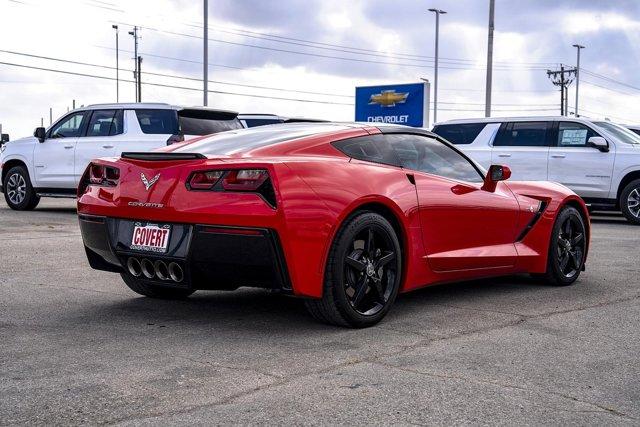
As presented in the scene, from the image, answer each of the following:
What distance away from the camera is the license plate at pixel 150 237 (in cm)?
516

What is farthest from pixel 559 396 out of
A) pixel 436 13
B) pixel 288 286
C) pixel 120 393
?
pixel 436 13

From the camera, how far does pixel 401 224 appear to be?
→ 5.63m

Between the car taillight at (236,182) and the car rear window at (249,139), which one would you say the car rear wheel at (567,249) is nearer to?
the car rear window at (249,139)

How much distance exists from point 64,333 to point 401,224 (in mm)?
2162

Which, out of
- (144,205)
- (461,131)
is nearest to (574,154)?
(461,131)

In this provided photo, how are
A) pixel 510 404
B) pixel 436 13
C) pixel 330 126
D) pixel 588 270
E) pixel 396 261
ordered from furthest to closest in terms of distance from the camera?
pixel 436 13
pixel 588 270
pixel 330 126
pixel 396 261
pixel 510 404

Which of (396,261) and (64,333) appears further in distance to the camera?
(396,261)

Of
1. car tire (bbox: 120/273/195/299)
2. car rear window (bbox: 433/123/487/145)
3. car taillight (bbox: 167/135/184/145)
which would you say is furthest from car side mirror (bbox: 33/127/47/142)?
car tire (bbox: 120/273/195/299)

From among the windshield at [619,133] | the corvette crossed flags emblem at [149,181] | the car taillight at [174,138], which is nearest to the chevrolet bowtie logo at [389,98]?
the windshield at [619,133]

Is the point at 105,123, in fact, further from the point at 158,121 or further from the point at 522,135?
the point at 522,135

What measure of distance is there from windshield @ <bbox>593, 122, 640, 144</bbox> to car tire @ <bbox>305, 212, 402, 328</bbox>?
1114 centimetres

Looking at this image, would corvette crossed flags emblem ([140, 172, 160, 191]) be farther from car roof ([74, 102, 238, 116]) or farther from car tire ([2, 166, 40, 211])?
car tire ([2, 166, 40, 211])

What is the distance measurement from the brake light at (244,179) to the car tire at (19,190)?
1176 cm

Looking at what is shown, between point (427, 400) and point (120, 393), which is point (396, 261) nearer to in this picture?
point (427, 400)
